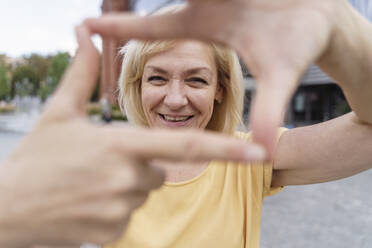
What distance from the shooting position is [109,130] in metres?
0.60

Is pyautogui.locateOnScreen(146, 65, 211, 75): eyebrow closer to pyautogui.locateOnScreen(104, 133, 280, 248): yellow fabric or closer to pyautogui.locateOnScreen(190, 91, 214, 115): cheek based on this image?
pyautogui.locateOnScreen(190, 91, 214, 115): cheek

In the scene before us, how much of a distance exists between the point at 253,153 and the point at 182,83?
924mm

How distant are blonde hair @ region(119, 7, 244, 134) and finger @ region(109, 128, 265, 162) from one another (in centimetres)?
90

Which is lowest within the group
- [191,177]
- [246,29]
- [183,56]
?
[191,177]

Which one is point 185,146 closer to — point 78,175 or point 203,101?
point 78,175

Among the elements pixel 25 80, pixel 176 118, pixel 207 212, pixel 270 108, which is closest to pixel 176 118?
pixel 176 118

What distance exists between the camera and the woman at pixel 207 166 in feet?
4.21

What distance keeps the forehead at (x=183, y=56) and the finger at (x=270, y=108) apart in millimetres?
815

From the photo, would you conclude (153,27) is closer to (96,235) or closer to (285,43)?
(285,43)

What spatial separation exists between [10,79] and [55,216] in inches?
A: 2025

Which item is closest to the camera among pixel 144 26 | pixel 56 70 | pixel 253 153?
pixel 253 153

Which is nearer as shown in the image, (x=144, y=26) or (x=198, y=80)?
(x=144, y=26)

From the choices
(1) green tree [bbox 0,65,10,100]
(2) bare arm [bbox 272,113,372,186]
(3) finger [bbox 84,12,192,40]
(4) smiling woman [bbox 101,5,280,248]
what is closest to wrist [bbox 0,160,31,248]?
(3) finger [bbox 84,12,192,40]

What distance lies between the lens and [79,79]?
2.18 ft
